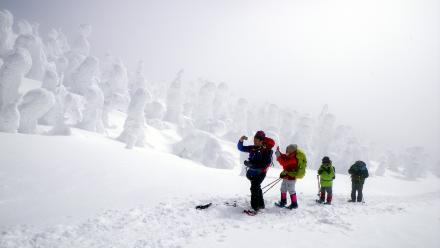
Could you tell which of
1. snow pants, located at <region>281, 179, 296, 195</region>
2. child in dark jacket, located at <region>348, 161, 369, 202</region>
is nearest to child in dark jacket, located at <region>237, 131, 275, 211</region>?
snow pants, located at <region>281, 179, 296, 195</region>

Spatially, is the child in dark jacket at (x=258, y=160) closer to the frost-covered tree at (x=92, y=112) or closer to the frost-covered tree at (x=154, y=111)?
the frost-covered tree at (x=92, y=112)

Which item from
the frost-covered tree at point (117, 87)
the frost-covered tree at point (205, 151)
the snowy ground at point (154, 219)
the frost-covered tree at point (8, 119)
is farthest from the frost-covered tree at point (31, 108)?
the frost-covered tree at point (117, 87)

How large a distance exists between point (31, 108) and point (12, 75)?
6.21 m

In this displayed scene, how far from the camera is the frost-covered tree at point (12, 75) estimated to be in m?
30.5

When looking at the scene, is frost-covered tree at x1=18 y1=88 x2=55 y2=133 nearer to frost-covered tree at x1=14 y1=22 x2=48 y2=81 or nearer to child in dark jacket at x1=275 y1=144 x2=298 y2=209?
frost-covered tree at x1=14 y1=22 x2=48 y2=81

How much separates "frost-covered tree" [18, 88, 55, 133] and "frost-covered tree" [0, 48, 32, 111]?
2316 millimetres

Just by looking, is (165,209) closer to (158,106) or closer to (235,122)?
(158,106)

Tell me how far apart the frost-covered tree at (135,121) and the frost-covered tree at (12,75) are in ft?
46.9

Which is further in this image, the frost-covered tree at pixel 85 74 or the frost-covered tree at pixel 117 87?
the frost-covered tree at pixel 117 87

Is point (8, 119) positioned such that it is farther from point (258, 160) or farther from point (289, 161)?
point (289, 161)

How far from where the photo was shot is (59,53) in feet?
229

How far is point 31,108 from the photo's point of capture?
96.6 feet

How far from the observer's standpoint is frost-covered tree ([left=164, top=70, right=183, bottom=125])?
6675 centimetres

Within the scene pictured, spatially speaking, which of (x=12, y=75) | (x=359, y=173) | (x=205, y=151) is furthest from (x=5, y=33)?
(x=359, y=173)
